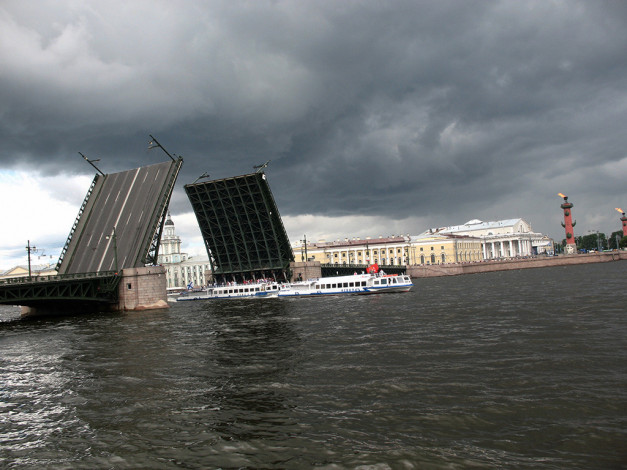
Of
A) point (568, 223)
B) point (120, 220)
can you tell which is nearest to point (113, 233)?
point (120, 220)

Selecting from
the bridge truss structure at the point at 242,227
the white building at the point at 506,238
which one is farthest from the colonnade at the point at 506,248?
the bridge truss structure at the point at 242,227

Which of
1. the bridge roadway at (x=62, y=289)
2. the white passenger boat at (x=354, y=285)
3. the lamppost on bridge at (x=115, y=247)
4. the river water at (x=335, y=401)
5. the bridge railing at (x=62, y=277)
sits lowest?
the river water at (x=335, y=401)

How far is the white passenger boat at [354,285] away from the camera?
39562 millimetres

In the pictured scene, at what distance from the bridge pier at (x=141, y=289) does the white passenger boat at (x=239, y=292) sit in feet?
39.5

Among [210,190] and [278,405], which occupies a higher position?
[210,190]

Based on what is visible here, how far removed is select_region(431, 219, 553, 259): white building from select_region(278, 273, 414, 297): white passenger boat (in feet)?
251

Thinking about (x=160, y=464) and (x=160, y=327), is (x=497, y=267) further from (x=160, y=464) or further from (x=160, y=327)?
(x=160, y=464)

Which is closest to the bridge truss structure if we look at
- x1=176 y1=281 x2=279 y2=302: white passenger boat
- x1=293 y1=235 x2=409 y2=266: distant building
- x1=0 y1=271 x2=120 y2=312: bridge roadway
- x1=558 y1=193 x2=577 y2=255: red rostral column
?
x1=176 y1=281 x2=279 y2=302: white passenger boat

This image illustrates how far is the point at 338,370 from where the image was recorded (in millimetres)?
10820

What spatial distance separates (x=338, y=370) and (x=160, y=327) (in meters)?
13.1

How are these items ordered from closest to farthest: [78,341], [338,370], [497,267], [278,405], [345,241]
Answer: [278,405] → [338,370] → [78,341] → [497,267] → [345,241]

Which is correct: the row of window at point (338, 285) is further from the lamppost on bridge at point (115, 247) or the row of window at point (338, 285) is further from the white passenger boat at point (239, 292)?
the lamppost on bridge at point (115, 247)

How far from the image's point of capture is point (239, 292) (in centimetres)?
4603

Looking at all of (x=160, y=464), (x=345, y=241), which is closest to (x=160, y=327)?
(x=160, y=464)
